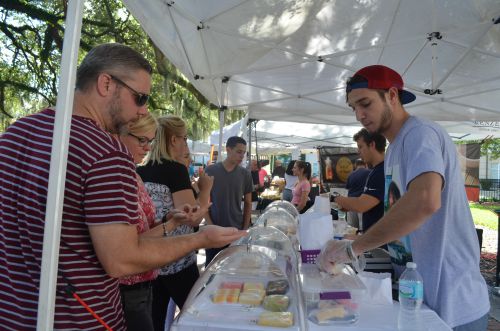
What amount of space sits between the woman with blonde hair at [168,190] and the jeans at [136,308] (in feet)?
2.00

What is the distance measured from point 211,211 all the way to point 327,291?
117 inches

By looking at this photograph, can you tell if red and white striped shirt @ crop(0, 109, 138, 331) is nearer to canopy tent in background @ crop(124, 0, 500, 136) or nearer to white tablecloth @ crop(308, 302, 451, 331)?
white tablecloth @ crop(308, 302, 451, 331)

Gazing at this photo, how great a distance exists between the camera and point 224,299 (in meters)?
1.34

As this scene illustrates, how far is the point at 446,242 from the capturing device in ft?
4.60

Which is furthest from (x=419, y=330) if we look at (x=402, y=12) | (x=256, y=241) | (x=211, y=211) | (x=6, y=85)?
(x=6, y=85)

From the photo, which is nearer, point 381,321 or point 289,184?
point 381,321

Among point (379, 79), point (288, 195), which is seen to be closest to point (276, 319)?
point (379, 79)

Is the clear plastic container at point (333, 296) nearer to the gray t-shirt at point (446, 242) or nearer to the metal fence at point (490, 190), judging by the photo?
the gray t-shirt at point (446, 242)

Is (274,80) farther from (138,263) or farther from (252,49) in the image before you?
(138,263)

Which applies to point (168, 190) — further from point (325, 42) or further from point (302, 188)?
point (302, 188)

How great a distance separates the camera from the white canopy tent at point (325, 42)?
141 inches

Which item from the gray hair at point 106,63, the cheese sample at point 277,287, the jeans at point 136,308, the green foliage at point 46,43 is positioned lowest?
the jeans at point 136,308

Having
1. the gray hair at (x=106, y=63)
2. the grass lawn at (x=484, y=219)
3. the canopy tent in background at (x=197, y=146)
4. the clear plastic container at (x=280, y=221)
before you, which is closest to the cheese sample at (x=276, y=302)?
the gray hair at (x=106, y=63)

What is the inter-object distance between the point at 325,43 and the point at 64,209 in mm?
4257
